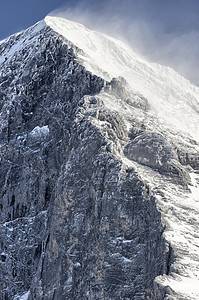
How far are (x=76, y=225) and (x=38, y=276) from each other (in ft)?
33.9

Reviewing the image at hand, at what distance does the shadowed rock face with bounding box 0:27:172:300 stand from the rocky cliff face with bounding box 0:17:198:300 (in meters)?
0.15

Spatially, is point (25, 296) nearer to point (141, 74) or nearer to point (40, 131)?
point (40, 131)

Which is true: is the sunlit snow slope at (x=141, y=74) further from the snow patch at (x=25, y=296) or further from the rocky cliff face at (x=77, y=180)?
the snow patch at (x=25, y=296)

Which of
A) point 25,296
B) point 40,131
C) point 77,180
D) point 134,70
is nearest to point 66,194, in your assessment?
point 77,180

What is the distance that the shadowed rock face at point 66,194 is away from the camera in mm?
97125

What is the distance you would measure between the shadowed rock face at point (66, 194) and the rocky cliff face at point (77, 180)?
0.15 m

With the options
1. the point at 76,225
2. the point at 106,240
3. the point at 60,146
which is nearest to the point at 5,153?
the point at 60,146

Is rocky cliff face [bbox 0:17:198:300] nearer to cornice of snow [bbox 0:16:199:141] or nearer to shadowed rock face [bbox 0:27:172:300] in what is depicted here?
shadowed rock face [bbox 0:27:172:300]

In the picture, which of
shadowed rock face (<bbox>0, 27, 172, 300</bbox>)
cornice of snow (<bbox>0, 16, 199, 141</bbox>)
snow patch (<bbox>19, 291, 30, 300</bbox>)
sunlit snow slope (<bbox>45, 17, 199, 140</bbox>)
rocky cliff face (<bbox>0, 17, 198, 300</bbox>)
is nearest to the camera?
shadowed rock face (<bbox>0, 27, 172, 300</bbox>)

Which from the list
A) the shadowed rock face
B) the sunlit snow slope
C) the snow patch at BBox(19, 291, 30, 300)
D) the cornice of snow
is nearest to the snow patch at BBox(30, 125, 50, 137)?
the shadowed rock face

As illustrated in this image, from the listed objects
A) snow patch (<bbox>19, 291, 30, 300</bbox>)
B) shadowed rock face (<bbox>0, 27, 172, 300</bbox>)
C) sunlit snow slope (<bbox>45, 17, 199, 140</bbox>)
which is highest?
sunlit snow slope (<bbox>45, 17, 199, 140</bbox>)

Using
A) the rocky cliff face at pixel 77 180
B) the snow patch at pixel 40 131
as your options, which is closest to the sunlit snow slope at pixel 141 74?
the rocky cliff face at pixel 77 180

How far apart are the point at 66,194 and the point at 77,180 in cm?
Answer: 243

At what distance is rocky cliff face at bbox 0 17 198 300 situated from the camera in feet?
319
